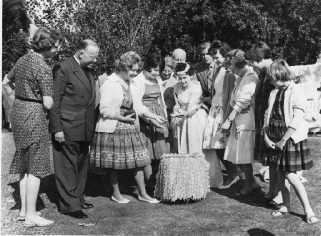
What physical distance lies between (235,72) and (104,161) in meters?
2.07

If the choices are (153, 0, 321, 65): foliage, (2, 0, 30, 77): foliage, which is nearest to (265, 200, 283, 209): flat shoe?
(2, 0, 30, 77): foliage

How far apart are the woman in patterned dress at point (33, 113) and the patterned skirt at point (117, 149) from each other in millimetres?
896

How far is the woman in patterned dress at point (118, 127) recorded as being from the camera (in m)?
5.52

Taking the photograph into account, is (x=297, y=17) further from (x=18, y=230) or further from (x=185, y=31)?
(x=18, y=230)

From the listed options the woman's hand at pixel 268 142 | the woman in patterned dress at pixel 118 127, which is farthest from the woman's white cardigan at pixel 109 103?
the woman's hand at pixel 268 142

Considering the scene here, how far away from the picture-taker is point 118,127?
18.3 ft

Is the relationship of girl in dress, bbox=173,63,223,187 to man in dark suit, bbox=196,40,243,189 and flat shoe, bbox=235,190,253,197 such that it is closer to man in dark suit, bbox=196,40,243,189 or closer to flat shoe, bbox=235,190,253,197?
man in dark suit, bbox=196,40,243,189

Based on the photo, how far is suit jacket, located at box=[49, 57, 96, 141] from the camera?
505cm

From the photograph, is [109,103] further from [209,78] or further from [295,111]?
[295,111]

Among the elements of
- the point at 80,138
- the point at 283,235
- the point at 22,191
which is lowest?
the point at 283,235

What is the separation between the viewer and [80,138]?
17.0ft

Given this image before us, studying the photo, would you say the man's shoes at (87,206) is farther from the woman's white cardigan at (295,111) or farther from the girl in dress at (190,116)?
the woman's white cardigan at (295,111)

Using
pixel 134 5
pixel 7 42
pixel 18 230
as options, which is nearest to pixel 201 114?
pixel 18 230

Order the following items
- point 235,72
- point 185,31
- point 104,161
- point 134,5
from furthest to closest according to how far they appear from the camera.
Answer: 1. point 185,31
2. point 134,5
3. point 235,72
4. point 104,161
